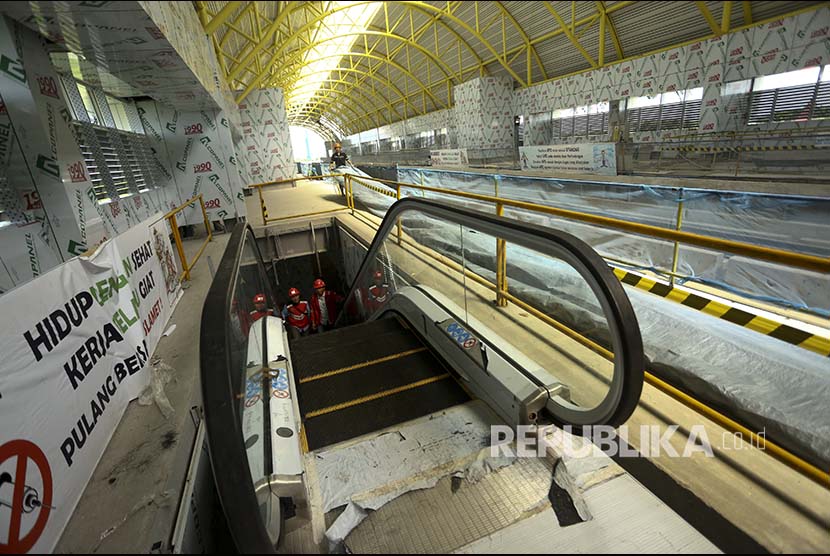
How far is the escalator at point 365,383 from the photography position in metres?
2.50

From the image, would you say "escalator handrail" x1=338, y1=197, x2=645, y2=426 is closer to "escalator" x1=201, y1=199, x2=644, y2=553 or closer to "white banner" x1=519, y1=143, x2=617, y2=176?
"escalator" x1=201, y1=199, x2=644, y2=553

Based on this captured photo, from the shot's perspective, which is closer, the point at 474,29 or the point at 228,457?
the point at 228,457

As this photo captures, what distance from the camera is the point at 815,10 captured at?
0.94 m

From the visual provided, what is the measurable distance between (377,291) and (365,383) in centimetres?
275

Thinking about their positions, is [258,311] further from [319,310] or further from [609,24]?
[319,310]

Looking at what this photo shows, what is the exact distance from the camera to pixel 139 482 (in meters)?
1.86

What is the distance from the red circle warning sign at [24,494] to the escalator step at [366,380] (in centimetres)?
131

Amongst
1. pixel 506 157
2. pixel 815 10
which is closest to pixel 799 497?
pixel 815 10

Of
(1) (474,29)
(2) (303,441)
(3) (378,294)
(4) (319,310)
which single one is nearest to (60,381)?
(2) (303,441)

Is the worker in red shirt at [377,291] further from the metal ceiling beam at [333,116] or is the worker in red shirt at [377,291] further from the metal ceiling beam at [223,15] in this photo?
the metal ceiling beam at [223,15]

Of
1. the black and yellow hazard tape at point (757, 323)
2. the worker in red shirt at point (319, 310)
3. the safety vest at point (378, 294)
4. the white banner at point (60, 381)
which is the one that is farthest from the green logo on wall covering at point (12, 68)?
the black and yellow hazard tape at point (757, 323)

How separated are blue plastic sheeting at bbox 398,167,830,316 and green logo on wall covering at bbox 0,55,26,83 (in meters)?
5.87

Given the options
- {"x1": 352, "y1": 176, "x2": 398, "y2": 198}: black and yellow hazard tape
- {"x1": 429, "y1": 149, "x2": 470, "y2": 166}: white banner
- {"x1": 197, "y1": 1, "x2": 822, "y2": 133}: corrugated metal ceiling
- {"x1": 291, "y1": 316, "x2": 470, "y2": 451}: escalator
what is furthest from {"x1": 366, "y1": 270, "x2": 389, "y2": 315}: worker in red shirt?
{"x1": 429, "y1": 149, "x2": 470, "y2": 166}: white banner

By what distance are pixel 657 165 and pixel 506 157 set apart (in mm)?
5220
